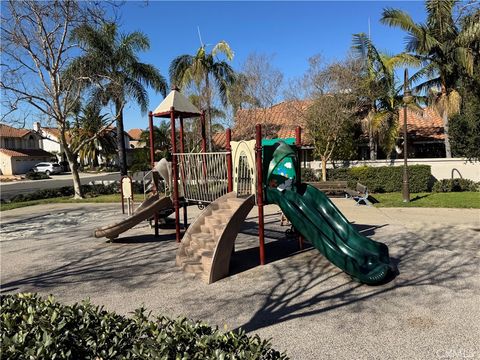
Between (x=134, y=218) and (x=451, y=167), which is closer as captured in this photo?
(x=134, y=218)

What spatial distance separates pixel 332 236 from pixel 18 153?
194 feet

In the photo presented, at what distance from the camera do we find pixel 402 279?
657 cm

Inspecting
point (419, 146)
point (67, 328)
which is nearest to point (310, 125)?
point (419, 146)

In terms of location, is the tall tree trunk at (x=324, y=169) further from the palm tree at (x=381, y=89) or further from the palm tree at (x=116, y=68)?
the palm tree at (x=116, y=68)

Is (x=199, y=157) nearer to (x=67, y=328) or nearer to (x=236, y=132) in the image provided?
(x=67, y=328)

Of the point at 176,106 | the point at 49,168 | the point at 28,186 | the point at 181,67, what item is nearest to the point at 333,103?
the point at 181,67

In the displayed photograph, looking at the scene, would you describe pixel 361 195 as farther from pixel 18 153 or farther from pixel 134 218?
pixel 18 153

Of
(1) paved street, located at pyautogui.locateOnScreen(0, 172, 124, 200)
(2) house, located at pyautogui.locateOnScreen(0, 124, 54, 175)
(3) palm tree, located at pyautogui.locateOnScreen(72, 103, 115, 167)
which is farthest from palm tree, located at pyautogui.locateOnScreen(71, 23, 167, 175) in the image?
(2) house, located at pyautogui.locateOnScreen(0, 124, 54, 175)

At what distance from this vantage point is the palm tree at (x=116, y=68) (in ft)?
66.6

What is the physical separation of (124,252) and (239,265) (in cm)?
314

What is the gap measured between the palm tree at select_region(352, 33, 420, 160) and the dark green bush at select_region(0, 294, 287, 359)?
18782mm

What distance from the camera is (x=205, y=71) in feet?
77.3

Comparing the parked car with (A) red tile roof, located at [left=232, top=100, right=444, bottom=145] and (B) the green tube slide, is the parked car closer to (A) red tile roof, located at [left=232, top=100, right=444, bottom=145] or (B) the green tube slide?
(A) red tile roof, located at [left=232, top=100, right=444, bottom=145]

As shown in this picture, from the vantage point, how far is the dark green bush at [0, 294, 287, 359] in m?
2.62
